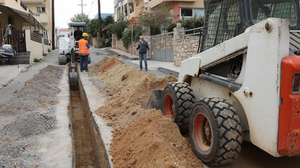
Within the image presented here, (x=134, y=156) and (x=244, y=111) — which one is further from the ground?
(x=244, y=111)

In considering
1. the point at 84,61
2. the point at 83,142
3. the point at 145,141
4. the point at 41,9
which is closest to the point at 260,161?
the point at 145,141

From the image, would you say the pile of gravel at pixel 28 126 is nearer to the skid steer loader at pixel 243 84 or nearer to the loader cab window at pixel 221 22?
the skid steer loader at pixel 243 84

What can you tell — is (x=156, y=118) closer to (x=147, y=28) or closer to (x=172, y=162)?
(x=172, y=162)

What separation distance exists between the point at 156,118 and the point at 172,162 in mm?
1291

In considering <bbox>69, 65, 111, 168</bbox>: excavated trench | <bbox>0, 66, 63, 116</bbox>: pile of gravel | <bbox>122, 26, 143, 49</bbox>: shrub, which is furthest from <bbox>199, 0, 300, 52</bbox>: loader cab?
<bbox>122, 26, 143, 49</bbox>: shrub

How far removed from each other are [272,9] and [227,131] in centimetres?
173

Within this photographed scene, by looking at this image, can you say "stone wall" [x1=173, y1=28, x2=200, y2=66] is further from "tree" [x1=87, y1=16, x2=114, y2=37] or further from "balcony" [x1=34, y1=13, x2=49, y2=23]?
"tree" [x1=87, y1=16, x2=114, y2=37]

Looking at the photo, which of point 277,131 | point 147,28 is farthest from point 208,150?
point 147,28

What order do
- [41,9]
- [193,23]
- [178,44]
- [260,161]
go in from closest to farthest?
1. [260,161]
2. [178,44]
3. [193,23]
4. [41,9]

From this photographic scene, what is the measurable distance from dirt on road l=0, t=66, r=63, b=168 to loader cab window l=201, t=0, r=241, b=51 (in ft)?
9.77

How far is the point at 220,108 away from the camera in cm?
333

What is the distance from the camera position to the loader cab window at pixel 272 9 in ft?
11.7

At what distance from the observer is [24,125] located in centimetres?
552

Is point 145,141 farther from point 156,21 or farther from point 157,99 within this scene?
point 156,21
